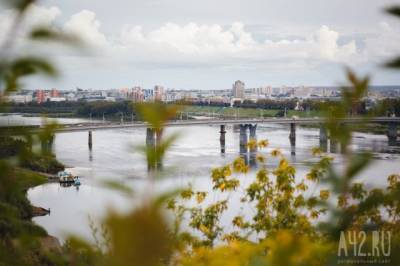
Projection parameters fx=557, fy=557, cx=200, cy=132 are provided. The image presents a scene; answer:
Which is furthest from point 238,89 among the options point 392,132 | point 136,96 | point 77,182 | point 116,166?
point 136,96

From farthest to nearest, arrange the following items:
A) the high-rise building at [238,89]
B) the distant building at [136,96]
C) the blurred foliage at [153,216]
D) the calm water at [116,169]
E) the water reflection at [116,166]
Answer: the high-rise building at [238,89], the water reflection at [116,166], the calm water at [116,169], the distant building at [136,96], the blurred foliage at [153,216]

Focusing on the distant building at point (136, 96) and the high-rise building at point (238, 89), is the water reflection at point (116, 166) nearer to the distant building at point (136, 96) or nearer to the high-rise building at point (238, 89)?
the distant building at point (136, 96)

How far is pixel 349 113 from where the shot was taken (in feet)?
4.77

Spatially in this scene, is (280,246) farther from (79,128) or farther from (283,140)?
(283,140)

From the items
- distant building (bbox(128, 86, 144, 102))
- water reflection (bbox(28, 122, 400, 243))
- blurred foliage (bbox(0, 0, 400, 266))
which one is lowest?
water reflection (bbox(28, 122, 400, 243))

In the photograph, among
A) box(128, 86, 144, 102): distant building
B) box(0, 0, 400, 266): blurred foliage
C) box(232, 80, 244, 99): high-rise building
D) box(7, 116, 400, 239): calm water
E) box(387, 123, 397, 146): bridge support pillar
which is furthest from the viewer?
box(232, 80, 244, 99): high-rise building

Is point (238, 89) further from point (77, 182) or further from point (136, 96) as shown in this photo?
point (136, 96)

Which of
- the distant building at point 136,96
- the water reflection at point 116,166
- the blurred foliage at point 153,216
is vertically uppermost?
the distant building at point 136,96

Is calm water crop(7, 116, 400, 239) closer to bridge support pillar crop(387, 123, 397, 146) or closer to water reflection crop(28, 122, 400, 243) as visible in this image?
water reflection crop(28, 122, 400, 243)

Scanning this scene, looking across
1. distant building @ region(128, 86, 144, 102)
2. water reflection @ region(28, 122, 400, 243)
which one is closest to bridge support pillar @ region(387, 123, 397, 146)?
water reflection @ region(28, 122, 400, 243)

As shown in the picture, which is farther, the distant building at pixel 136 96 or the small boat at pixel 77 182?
the small boat at pixel 77 182

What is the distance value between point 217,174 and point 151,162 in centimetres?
284

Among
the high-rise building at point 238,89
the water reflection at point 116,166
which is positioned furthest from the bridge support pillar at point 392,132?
the high-rise building at point 238,89

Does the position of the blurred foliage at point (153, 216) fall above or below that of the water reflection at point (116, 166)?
above
